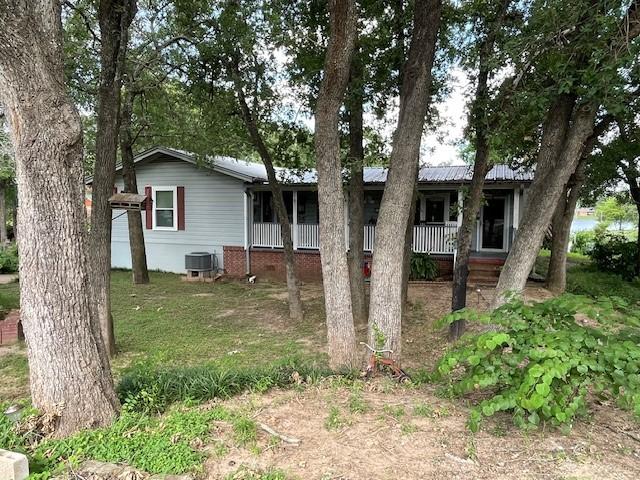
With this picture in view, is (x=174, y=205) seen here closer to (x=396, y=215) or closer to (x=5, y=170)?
(x=5, y=170)

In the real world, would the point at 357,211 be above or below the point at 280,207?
below

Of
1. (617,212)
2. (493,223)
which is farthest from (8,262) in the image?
(617,212)

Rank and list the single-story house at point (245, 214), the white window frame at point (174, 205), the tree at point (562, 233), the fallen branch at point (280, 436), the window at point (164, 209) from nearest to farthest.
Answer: the fallen branch at point (280, 436)
the tree at point (562, 233)
the single-story house at point (245, 214)
the white window frame at point (174, 205)
the window at point (164, 209)

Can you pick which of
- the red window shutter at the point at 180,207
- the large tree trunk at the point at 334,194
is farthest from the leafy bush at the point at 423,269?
the red window shutter at the point at 180,207

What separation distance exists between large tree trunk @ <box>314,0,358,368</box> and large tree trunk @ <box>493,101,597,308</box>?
5.93 ft

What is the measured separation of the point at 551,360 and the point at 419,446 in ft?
3.13

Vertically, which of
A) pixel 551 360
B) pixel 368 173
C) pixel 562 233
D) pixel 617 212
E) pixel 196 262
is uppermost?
pixel 368 173

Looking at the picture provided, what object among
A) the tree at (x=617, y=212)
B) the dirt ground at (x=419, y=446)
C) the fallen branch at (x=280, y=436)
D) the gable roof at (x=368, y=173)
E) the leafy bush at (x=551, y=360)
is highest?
the gable roof at (x=368, y=173)

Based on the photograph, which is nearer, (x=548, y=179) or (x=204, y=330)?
(x=548, y=179)

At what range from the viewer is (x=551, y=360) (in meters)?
2.42

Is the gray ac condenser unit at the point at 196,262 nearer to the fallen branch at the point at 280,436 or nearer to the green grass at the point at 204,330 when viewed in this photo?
the green grass at the point at 204,330

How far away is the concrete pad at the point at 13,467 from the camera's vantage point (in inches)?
83.7

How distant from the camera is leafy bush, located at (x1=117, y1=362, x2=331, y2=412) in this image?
3.24m

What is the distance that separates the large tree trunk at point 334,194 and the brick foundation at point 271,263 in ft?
24.4
